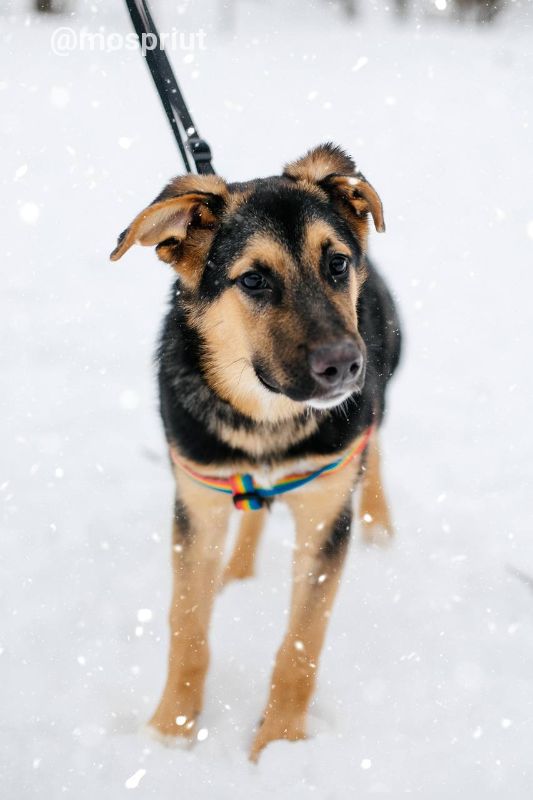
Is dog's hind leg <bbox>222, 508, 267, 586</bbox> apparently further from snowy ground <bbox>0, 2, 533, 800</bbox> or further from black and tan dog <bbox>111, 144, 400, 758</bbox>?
black and tan dog <bbox>111, 144, 400, 758</bbox>

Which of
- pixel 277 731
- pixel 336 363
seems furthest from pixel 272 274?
pixel 277 731

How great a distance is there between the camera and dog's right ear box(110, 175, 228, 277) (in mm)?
2836

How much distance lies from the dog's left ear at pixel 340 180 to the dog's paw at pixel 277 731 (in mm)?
2146

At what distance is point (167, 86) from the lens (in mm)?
3637

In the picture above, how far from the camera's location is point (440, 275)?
25.3 ft

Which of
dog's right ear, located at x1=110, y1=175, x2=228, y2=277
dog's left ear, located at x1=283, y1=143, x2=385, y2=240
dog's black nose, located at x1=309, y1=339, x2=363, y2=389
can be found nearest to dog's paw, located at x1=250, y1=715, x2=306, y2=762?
dog's black nose, located at x1=309, y1=339, x2=363, y2=389

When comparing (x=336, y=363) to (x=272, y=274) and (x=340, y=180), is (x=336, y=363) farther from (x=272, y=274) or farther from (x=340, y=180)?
(x=340, y=180)

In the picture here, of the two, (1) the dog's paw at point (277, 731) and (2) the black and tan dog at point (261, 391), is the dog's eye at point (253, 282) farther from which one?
(1) the dog's paw at point (277, 731)

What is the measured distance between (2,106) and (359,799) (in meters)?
10.5

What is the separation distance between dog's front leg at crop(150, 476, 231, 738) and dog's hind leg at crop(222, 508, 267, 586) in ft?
2.25

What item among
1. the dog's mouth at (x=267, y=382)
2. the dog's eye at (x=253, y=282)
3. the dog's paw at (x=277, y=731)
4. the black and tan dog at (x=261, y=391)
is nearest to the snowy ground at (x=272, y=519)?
the dog's paw at (x=277, y=731)

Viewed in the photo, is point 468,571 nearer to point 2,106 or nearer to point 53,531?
point 53,531

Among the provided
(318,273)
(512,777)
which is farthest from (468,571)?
(318,273)

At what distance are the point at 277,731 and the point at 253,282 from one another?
1.92 m
